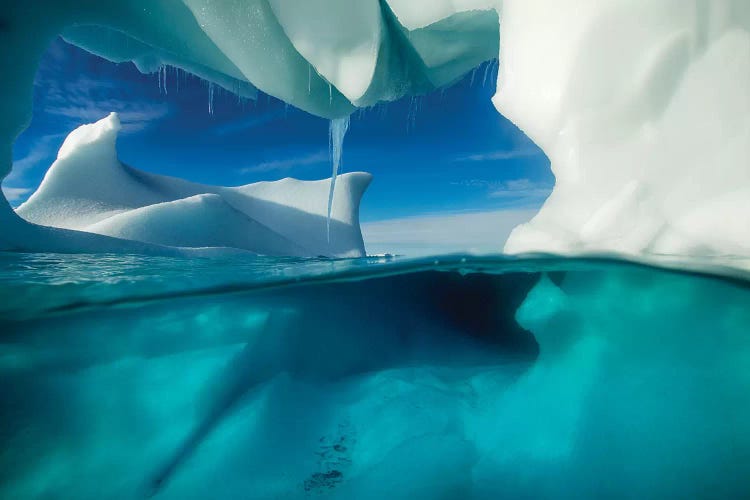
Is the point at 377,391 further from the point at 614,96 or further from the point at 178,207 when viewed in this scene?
the point at 178,207

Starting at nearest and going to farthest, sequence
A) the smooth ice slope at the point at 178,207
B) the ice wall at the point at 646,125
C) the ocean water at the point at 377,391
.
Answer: the ocean water at the point at 377,391, the ice wall at the point at 646,125, the smooth ice slope at the point at 178,207

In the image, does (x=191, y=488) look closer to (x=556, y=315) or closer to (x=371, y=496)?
(x=371, y=496)

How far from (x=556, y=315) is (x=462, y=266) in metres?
0.92

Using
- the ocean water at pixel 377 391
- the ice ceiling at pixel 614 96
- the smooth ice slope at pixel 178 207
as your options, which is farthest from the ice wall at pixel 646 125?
the smooth ice slope at pixel 178 207

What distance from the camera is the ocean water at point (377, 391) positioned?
3.23 meters

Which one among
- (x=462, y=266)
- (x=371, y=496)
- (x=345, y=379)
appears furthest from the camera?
(x=462, y=266)

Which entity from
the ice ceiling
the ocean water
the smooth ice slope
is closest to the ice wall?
the ice ceiling

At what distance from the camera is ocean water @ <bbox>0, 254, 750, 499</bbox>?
323 centimetres

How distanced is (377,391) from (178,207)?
769cm

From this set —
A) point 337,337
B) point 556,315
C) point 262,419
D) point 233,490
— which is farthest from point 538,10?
point 233,490

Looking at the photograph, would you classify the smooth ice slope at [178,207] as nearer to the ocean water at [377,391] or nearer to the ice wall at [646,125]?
the ocean water at [377,391]

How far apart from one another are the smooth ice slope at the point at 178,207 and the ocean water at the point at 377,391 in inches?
227

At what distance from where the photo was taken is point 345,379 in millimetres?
3697

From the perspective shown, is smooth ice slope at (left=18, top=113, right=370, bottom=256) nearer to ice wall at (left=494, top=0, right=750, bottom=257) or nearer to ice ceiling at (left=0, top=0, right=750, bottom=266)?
ice ceiling at (left=0, top=0, right=750, bottom=266)
